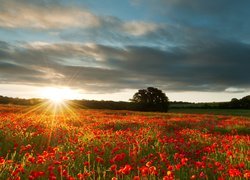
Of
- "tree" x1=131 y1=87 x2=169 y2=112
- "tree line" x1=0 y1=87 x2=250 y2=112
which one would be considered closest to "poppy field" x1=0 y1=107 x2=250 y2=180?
"tree line" x1=0 y1=87 x2=250 y2=112

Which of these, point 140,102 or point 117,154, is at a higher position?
point 140,102

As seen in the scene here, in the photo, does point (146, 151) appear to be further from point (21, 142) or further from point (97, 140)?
point (21, 142)

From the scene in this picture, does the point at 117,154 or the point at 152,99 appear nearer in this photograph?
the point at 117,154

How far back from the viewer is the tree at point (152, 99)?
72812 millimetres

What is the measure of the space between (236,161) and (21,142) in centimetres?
580

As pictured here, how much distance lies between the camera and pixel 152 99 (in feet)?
242

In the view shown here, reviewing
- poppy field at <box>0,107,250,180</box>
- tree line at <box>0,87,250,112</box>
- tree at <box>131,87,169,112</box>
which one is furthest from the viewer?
tree at <box>131,87,169,112</box>

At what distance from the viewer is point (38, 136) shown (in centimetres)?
Answer: 1054

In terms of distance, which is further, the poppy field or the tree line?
the tree line

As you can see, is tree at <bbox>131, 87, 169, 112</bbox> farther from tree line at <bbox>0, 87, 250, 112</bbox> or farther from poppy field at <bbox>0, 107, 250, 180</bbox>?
poppy field at <bbox>0, 107, 250, 180</bbox>

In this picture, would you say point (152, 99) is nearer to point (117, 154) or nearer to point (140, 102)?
point (140, 102)

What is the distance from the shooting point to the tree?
2867 inches

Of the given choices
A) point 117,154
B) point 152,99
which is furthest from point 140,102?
point 117,154

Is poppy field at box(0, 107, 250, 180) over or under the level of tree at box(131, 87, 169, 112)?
under
